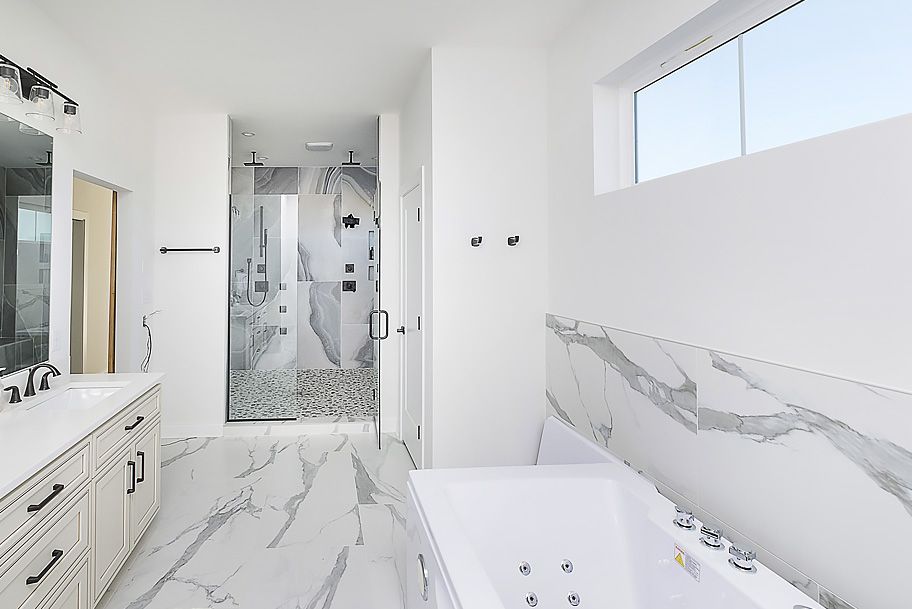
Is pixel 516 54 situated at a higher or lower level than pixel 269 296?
higher

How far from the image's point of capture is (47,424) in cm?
210

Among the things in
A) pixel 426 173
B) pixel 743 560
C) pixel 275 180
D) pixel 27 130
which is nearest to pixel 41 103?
pixel 27 130

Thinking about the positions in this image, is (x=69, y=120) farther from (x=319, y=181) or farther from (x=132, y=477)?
(x=319, y=181)

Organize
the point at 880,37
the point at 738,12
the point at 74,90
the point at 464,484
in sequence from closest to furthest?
the point at 880,37
the point at 738,12
the point at 464,484
the point at 74,90

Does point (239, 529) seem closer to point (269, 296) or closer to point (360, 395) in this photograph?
point (269, 296)

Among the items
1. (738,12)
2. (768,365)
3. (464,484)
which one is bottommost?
(464,484)

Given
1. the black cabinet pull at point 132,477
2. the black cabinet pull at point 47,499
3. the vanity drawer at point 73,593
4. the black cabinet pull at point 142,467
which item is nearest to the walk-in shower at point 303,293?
the black cabinet pull at point 142,467

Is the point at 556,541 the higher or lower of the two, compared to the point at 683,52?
lower

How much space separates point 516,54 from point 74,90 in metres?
2.50

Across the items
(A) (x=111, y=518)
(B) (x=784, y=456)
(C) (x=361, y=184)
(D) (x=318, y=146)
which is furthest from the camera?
(C) (x=361, y=184)

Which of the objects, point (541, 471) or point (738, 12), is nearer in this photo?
point (738, 12)

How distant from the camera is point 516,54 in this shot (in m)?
3.42

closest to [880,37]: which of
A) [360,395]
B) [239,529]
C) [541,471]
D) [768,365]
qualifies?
[768,365]

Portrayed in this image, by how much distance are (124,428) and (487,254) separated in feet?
6.60
